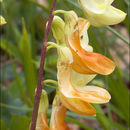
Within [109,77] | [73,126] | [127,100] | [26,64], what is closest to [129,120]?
[127,100]

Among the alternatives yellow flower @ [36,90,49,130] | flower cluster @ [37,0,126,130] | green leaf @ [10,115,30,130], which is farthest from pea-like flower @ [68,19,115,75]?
green leaf @ [10,115,30,130]

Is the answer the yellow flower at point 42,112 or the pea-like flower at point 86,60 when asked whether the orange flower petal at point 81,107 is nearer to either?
the pea-like flower at point 86,60

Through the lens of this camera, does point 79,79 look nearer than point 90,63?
No

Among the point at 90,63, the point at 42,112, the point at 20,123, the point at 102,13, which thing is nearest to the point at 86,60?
the point at 90,63

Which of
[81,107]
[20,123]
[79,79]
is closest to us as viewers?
[81,107]

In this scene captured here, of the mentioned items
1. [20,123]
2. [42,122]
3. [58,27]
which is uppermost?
[58,27]

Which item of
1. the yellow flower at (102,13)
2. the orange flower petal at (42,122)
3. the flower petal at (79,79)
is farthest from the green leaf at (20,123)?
the yellow flower at (102,13)

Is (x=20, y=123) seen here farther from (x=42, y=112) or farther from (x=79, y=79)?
(x=79, y=79)
